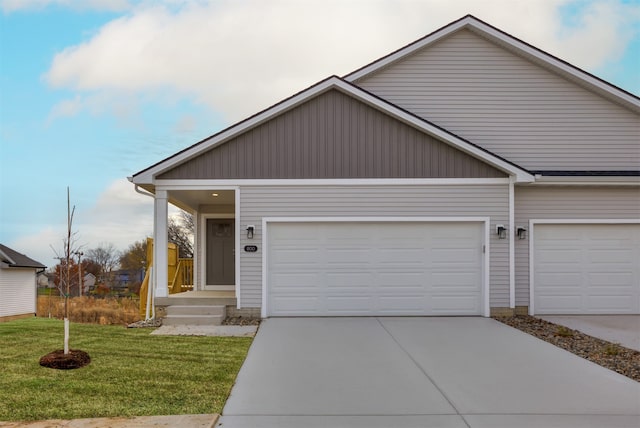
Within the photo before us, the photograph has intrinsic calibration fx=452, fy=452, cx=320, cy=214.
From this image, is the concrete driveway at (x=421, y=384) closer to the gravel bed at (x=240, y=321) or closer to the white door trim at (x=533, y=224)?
the gravel bed at (x=240, y=321)

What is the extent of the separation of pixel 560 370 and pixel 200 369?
4.63 metres

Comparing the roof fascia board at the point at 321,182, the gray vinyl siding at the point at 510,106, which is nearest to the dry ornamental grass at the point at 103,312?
the roof fascia board at the point at 321,182

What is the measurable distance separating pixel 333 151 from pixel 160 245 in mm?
4198

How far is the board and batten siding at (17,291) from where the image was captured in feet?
71.8

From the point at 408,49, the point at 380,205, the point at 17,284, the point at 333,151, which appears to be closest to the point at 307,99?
the point at 333,151

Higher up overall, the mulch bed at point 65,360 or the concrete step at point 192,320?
the mulch bed at point 65,360

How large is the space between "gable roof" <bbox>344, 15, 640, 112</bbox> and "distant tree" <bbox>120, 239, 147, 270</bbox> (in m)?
28.4

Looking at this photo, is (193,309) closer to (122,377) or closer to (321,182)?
(321,182)

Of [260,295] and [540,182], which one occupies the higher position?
[540,182]

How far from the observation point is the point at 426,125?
952cm

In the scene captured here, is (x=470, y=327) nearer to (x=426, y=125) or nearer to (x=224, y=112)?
(x=426, y=125)

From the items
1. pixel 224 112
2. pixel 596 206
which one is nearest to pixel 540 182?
pixel 596 206

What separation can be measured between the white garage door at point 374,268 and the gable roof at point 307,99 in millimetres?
1488

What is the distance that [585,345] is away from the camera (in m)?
7.35
